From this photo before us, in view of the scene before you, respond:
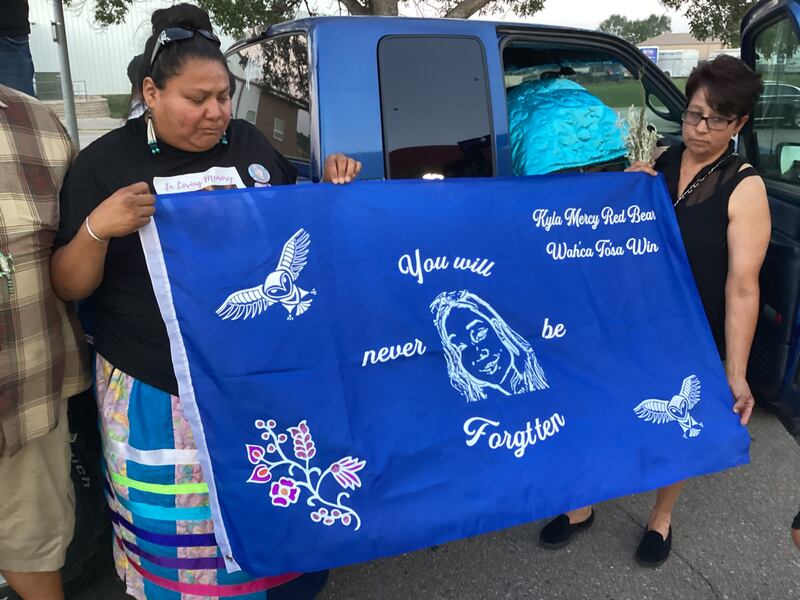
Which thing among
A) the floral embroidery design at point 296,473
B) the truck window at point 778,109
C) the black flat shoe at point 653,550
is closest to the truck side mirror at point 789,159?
the truck window at point 778,109

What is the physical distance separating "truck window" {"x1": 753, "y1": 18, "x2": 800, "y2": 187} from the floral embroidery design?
8.82ft

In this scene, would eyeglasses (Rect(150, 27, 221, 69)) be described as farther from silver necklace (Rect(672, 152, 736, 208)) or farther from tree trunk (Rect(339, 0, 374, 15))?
tree trunk (Rect(339, 0, 374, 15))

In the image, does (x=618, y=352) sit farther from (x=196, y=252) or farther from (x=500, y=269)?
(x=196, y=252)

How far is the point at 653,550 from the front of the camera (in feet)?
8.18

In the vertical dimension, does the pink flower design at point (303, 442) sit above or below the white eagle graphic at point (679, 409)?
above

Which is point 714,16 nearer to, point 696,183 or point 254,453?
point 696,183

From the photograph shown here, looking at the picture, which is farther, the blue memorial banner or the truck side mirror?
the truck side mirror

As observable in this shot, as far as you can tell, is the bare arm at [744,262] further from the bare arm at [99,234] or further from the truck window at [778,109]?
the bare arm at [99,234]

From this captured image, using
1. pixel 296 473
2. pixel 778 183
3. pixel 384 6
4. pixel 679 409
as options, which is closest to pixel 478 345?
pixel 296 473

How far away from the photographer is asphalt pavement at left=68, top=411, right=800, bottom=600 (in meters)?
2.35

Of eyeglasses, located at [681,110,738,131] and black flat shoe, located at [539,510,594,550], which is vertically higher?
eyeglasses, located at [681,110,738,131]

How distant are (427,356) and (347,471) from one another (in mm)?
409

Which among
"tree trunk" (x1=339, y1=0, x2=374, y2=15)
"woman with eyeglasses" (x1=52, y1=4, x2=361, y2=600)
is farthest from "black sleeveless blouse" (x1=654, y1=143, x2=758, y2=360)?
"tree trunk" (x1=339, y1=0, x2=374, y2=15)

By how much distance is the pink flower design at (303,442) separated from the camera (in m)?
1.67
